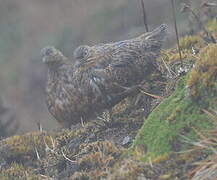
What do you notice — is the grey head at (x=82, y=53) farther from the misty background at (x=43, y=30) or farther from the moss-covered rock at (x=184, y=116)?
the misty background at (x=43, y=30)

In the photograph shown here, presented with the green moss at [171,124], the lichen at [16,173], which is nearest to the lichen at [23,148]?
the lichen at [16,173]

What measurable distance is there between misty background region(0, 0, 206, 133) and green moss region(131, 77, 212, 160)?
37.6ft

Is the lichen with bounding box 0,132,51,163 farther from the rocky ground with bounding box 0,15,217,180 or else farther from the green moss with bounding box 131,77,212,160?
the green moss with bounding box 131,77,212,160

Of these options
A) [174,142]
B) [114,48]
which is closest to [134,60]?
[114,48]

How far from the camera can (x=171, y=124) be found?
6.07 m

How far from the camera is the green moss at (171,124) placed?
5.93 metres

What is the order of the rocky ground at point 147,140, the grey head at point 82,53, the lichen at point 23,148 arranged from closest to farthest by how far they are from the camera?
1. the rocky ground at point 147,140
2. the lichen at point 23,148
3. the grey head at point 82,53

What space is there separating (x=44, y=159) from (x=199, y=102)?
1849mm

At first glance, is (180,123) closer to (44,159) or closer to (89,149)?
(89,149)

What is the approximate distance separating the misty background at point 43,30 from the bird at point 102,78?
31.3ft

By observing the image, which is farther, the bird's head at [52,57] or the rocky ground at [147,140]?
the bird's head at [52,57]

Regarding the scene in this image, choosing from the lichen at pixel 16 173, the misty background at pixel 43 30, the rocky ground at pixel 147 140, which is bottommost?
the misty background at pixel 43 30

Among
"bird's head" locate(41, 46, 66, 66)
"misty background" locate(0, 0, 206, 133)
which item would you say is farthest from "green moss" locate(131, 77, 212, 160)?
"misty background" locate(0, 0, 206, 133)

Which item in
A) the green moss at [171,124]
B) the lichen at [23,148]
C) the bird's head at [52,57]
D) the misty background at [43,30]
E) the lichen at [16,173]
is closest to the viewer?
the green moss at [171,124]
